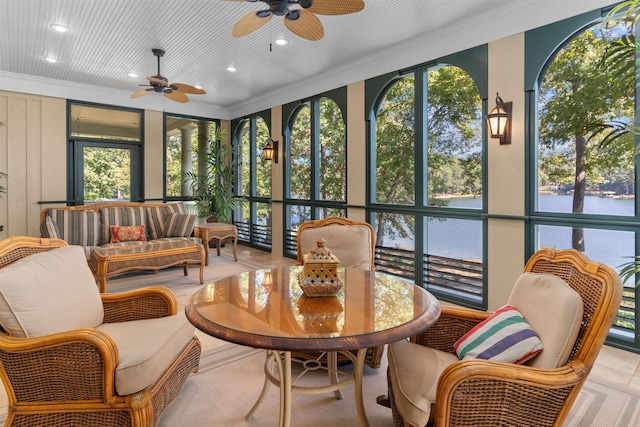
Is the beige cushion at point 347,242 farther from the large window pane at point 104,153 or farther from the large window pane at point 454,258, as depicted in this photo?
the large window pane at point 104,153

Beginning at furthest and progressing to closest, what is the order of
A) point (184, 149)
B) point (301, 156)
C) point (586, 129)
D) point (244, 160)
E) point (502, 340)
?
1. point (244, 160)
2. point (184, 149)
3. point (301, 156)
4. point (586, 129)
5. point (502, 340)

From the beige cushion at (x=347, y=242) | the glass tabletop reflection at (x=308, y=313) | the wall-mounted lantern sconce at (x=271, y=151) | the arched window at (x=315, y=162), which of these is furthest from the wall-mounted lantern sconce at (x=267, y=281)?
the wall-mounted lantern sconce at (x=271, y=151)

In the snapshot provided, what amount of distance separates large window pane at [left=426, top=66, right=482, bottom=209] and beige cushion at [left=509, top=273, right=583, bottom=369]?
2.44 meters

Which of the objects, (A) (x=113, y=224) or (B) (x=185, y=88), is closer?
(B) (x=185, y=88)

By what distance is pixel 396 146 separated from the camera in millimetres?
4648

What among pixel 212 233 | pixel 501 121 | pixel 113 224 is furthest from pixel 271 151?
pixel 501 121

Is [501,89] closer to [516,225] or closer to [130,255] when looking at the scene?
[516,225]

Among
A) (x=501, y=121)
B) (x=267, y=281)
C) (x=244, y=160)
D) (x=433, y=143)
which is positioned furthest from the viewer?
(x=244, y=160)

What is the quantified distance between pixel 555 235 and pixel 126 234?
514cm

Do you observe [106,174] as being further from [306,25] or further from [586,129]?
[586,129]

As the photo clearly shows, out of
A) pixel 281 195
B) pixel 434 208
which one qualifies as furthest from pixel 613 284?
pixel 281 195

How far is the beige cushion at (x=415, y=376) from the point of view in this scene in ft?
4.58

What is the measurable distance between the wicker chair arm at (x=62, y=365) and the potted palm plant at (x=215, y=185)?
18.2ft

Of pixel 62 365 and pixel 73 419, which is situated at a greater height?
pixel 62 365
